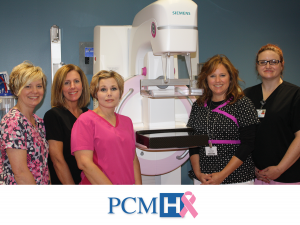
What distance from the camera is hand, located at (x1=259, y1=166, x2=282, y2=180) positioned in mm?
1766

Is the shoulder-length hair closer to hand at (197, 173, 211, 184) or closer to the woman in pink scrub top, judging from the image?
hand at (197, 173, 211, 184)

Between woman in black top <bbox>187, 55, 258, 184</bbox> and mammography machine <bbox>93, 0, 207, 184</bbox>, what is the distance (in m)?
0.14

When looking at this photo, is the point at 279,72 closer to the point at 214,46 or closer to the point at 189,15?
the point at 189,15

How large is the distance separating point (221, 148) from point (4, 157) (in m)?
1.16

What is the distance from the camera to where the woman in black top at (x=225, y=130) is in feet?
5.16

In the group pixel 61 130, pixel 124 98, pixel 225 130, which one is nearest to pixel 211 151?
pixel 225 130

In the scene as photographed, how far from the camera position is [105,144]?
1.35 meters

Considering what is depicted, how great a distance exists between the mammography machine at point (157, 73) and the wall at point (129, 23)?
0.47m

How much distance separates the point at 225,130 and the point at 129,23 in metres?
1.53

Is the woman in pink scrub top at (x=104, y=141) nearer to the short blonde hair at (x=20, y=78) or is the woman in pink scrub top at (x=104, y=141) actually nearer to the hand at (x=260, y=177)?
the short blonde hair at (x=20, y=78)

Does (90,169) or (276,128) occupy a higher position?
(276,128)

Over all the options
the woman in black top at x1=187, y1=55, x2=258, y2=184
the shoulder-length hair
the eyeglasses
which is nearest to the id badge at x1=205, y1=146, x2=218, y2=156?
the woman in black top at x1=187, y1=55, x2=258, y2=184
